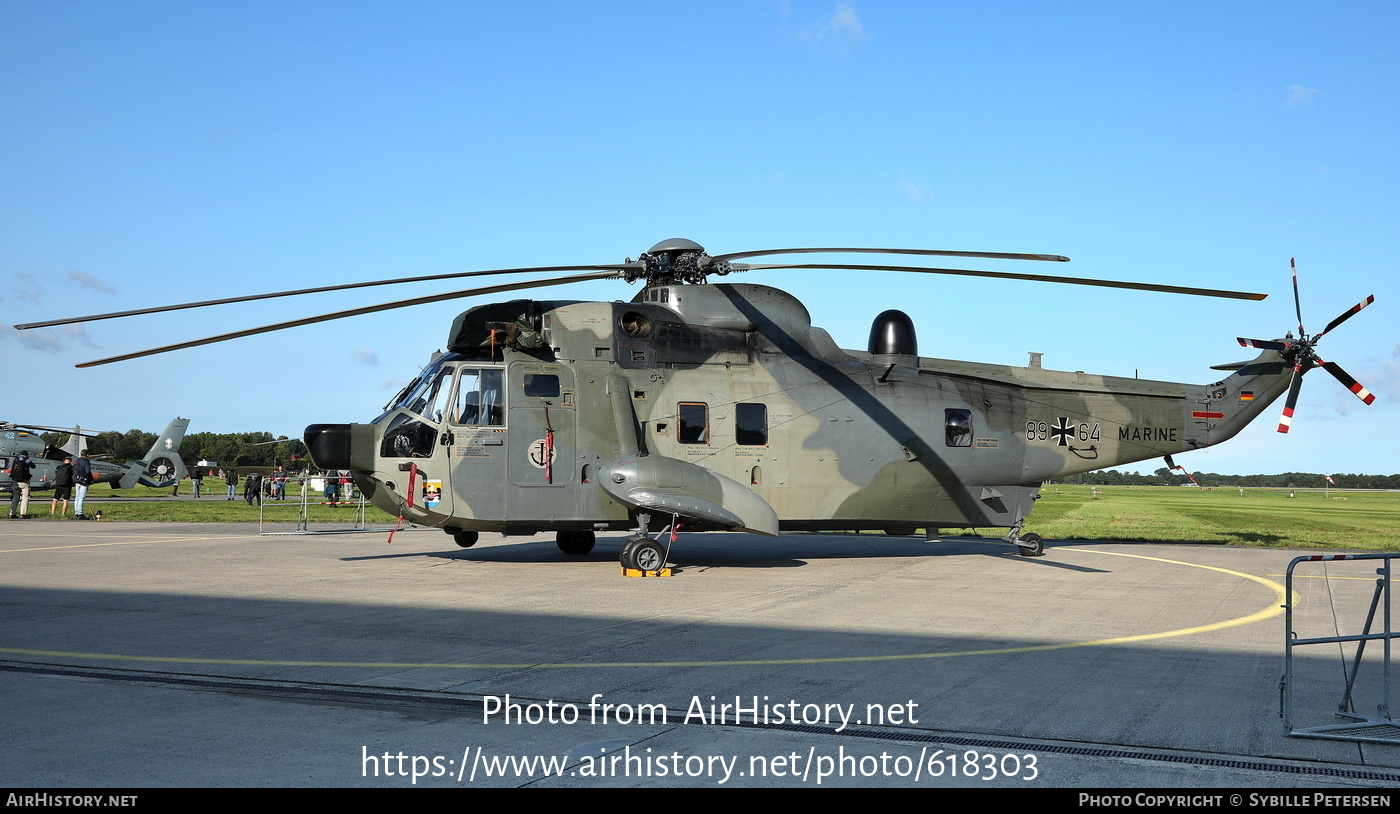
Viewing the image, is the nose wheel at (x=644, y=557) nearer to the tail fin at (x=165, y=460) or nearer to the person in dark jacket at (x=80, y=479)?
the person in dark jacket at (x=80, y=479)

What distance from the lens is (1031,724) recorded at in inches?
244

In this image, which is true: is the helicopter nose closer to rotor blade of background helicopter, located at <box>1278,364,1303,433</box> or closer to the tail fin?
rotor blade of background helicopter, located at <box>1278,364,1303,433</box>

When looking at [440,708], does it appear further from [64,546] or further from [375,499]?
[64,546]

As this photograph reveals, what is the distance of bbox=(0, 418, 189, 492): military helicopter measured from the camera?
4422 cm

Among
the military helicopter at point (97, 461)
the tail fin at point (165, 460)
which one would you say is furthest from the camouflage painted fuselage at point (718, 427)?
the tail fin at point (165, 460)

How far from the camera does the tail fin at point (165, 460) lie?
55.1 m

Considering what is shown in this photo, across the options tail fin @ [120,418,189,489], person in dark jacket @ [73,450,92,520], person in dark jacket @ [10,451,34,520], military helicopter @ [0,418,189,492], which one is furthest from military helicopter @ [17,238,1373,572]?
tail fin @ [120,418,189,489]

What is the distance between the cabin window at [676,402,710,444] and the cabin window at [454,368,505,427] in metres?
2.94

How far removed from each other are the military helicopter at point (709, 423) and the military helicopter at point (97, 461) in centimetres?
2857

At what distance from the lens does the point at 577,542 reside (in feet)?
60.6

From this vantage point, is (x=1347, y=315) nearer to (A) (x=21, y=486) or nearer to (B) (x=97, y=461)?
(A) (x=21, y=486)
